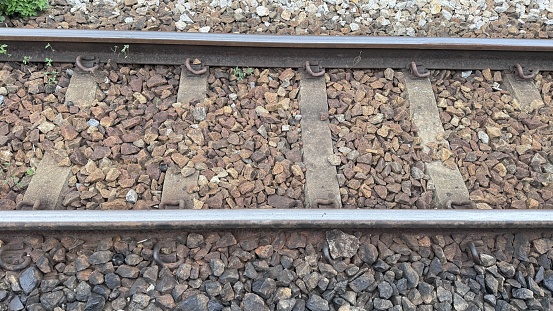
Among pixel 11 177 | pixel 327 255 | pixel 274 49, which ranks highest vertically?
pixel 274 49

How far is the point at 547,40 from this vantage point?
4.05m

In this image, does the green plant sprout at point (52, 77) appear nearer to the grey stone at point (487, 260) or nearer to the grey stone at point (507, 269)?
the grey stone at point (487, 260)

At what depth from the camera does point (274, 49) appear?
3.87 metres

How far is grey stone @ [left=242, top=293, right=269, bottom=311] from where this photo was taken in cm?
254

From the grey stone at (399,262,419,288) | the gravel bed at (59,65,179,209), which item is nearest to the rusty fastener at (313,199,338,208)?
the grey stone at (399,262,419,288)

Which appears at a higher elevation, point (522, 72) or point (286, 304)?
point (522, 72)

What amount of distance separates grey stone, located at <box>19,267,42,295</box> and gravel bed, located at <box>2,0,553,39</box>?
2.30 metres

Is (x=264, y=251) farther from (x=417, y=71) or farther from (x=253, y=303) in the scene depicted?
(x=417, y=71)

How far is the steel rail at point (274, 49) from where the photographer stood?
3777mm

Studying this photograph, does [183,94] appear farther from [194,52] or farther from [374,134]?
[374,134]

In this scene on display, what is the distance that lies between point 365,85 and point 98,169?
209 cm

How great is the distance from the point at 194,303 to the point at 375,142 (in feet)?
5.38

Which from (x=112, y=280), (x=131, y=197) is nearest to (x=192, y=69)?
(x=131, y=197)

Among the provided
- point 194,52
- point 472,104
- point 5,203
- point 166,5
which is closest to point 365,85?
point 472,104
